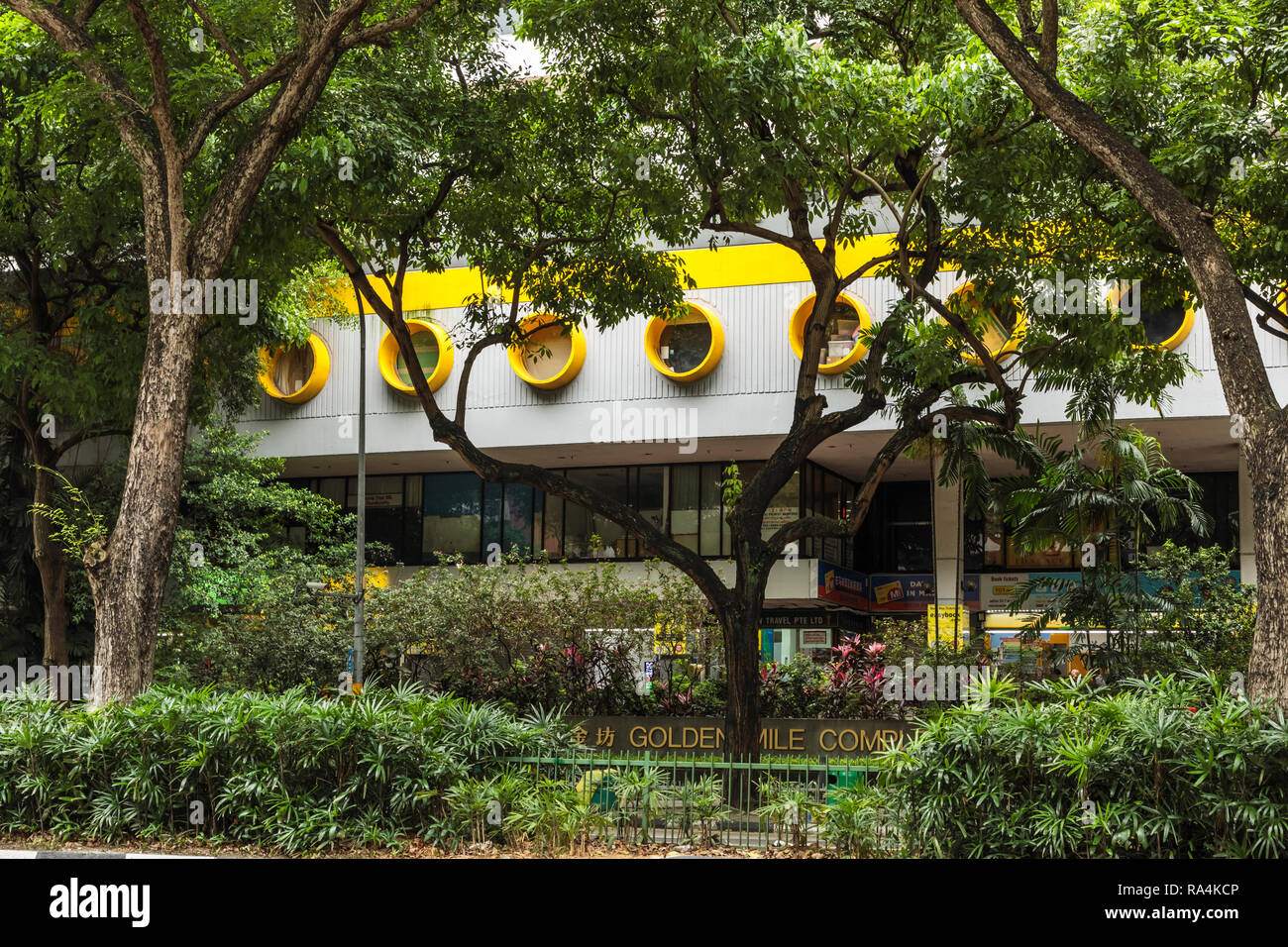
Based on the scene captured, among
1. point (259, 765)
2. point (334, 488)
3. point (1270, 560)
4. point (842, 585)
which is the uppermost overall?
point (334, 488)

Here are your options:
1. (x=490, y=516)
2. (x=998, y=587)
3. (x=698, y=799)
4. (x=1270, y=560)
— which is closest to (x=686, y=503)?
(x=490, y=516)

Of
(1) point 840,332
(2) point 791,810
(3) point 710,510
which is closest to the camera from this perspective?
(2) point 791,810

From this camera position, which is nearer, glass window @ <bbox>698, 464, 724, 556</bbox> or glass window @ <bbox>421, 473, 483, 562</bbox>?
glass window @ <bbox>698, 464, 724, 556</bbox>

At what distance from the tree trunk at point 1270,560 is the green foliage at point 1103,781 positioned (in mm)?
341

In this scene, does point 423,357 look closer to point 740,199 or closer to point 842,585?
point 842,585

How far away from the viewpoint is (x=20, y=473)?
25.9m

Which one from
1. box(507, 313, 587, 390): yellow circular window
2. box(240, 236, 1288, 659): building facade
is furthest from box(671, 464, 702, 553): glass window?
box(507, 313, 587, 390): yellow circular window

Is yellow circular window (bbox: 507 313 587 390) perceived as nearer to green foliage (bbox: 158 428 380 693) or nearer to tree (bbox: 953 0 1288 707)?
green foliage (bbox: 158 428 380 693)

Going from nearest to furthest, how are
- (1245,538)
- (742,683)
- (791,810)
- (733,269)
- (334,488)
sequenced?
(791,810)
(742,683)
(733,269)
(1245,538)
(334,488)

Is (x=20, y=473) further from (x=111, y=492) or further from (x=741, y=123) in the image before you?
(x=741, y=123)

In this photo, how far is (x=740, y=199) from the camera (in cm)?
1622

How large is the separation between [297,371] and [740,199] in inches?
837

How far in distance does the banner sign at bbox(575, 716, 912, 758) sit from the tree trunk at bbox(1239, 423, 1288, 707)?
358 inches

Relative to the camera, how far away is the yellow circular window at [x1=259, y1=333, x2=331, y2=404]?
33.3 meters
